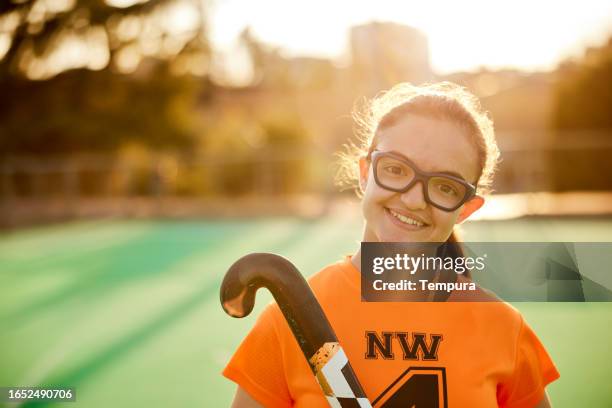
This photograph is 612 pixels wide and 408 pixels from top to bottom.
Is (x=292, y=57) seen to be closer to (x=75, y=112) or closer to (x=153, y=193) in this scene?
(x=75, y=112)

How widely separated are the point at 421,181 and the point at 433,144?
89 mm

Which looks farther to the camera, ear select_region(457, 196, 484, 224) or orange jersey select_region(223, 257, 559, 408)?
ear select_region(457, 196, 484, 224)

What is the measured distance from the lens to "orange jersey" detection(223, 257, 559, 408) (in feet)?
4.64

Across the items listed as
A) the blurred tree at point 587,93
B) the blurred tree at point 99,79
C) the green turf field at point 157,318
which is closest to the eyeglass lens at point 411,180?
the green turf field at point 157,318

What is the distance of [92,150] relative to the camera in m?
19.0

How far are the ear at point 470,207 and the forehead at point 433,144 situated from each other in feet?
0.22

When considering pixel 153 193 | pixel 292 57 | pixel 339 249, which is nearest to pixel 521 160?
pixel 339 249

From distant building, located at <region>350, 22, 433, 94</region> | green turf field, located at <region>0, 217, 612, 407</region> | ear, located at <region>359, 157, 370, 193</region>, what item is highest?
distant building, located at <region>350, 22, 433, 94</region>

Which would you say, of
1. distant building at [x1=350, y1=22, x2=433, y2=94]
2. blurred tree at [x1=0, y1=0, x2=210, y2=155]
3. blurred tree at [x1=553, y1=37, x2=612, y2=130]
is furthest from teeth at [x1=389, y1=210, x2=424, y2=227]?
blurred tree at [x1=0, y1=0, x2=210, y2=155]

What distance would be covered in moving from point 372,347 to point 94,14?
18686mm

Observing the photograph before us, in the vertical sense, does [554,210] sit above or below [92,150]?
below

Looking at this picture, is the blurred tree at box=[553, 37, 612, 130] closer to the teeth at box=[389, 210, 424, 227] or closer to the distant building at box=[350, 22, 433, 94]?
the distant building at box=[350, 22, 433, 94]

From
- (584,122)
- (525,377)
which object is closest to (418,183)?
(525,377)

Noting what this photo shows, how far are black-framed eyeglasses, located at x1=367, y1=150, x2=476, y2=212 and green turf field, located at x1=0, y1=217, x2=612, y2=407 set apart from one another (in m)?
0.49
